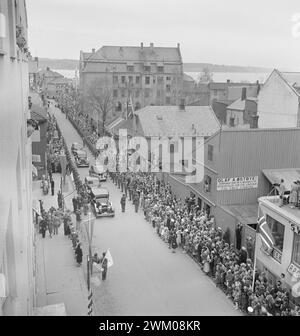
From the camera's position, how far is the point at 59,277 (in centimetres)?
1584

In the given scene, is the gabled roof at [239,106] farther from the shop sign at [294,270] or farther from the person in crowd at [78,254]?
the shop sign at [294,270]

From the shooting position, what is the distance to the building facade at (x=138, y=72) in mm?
66938

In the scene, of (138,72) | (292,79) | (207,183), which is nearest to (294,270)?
(207,183)

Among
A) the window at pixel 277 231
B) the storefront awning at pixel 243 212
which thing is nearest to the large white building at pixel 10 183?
the window at pixel 277 231

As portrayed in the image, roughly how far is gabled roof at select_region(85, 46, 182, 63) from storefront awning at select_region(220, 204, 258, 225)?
5133 cm

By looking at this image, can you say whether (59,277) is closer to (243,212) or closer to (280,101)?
(243,212)

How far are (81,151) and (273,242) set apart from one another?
2747 centimetres

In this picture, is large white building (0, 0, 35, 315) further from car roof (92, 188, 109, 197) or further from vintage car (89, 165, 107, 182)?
vintage car (89, 165, 107, 182)

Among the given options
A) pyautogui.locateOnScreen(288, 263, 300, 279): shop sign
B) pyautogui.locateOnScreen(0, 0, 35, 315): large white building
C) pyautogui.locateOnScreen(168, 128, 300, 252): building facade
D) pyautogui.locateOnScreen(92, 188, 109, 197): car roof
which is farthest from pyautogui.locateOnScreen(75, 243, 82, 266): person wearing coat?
pyautogui.locateOnScreen(0, 0, 35, 315): large white building

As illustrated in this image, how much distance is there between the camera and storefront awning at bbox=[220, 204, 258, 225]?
1853 centimetres

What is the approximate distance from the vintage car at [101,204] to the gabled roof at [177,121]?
1253 cm

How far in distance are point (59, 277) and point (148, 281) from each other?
3311mm

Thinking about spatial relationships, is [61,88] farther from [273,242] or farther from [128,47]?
[273,242]

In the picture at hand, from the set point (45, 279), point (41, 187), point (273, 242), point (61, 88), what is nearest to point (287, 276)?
point (273, 242)
